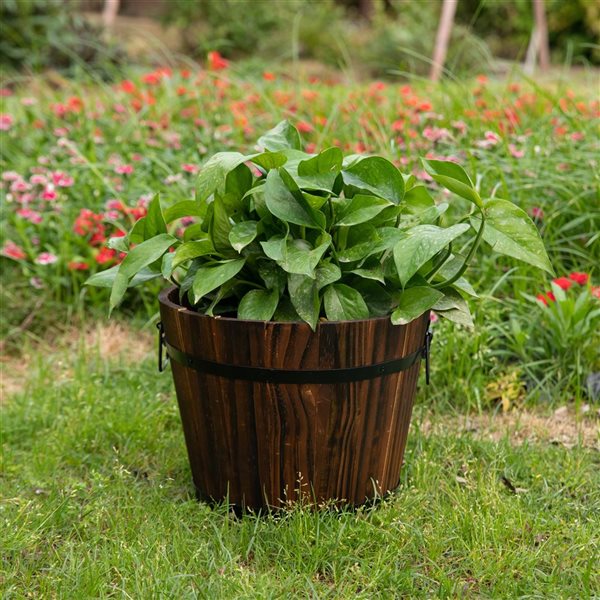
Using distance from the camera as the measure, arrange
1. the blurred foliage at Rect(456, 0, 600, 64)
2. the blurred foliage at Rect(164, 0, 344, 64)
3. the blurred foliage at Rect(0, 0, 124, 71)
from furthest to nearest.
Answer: the blurred foliage at Rect(456, 0, 600, 64) → the blurred foliage at Rect(164, 0, 344, 64) → the blurred foliage at Rect(0, 0, 124, 71)

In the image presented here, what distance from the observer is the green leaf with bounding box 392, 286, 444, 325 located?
78.5 inches

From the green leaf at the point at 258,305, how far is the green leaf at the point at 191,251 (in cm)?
16

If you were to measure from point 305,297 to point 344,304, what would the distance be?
11 centimetres

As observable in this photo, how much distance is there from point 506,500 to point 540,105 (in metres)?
2.90

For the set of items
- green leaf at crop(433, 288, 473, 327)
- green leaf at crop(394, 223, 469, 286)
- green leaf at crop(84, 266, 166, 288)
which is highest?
green leaf at crop(394, 223, 469, 286)

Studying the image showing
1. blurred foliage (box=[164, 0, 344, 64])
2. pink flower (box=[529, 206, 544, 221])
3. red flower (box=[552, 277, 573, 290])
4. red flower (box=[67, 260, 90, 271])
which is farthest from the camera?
blurred foliage (box=[164, 0, 344, 64])

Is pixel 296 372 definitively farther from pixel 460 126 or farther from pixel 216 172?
pixel 460 126

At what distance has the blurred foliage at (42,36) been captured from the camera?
880cm

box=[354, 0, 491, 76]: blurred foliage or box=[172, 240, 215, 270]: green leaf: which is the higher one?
box=[172, 240, 215, 270]: green leaf

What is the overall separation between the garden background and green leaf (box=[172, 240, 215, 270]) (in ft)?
1.91

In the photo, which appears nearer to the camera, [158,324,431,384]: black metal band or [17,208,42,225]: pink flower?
[158,324,431,384]: black metal band

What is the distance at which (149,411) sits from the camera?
2.82 m

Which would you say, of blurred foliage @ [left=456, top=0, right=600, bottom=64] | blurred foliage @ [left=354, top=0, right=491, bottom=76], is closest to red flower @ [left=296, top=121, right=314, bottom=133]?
blurred foliage @ [left=354, top=0, right=491, bottom=76]

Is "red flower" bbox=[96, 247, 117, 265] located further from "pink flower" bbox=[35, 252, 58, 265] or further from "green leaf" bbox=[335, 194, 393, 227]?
"green leaf" bbox=[335, 194, 393, 227]
